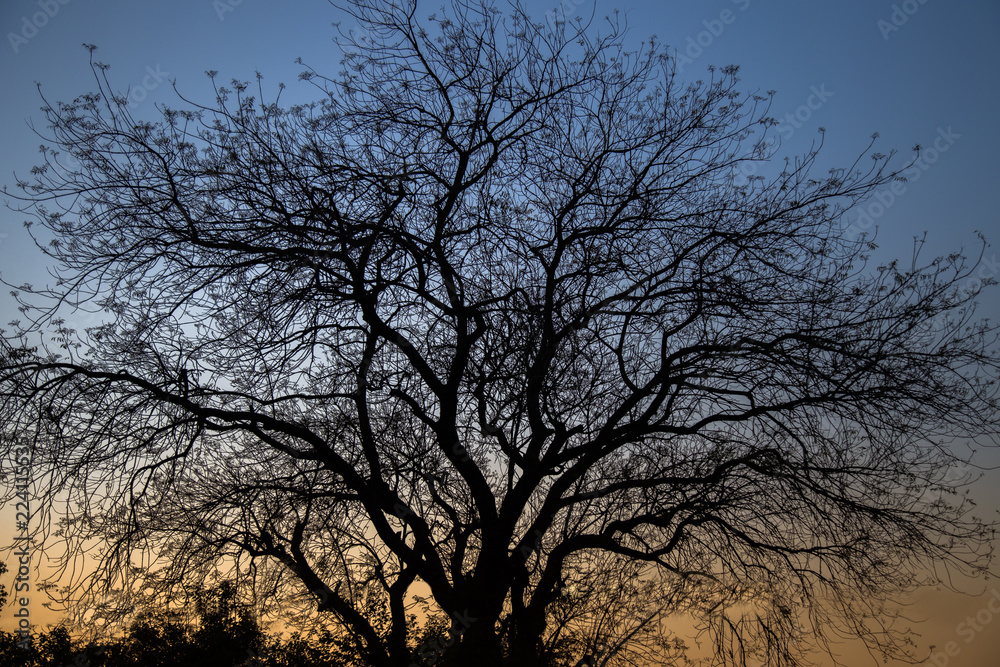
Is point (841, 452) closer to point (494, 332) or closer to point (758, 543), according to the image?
point (758, 543)

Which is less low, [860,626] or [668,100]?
[668,100]

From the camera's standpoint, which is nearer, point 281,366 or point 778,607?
point 281,366

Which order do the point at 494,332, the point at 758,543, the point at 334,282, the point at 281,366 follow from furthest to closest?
the point at 758,543
the point at 494,332
the point at 334,282
the point at 281,366

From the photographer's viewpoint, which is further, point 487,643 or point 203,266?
point 487,643

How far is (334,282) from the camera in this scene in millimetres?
6605

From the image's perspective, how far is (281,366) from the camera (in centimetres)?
621

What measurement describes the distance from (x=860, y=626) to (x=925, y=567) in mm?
973

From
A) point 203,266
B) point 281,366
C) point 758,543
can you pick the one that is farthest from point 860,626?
point 203,266

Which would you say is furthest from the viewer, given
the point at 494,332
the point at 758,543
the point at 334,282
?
the point at 758,543

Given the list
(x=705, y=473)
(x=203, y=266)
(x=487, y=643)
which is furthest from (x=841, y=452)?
(x=203, y=266)

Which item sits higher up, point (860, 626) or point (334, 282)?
point (334, 282)

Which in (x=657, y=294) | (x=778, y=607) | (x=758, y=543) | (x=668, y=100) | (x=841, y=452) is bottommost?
(x=778, y=607)

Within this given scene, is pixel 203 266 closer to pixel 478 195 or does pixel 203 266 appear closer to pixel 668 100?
pixel 478 195

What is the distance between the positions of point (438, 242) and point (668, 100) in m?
3.41
